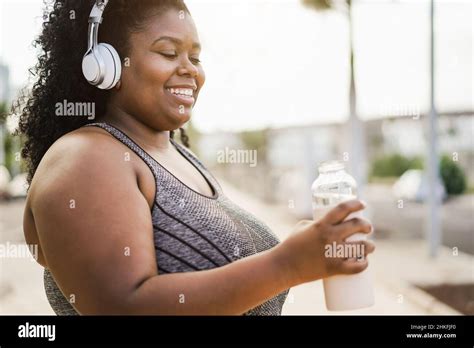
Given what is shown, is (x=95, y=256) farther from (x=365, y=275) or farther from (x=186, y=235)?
(x=365, y=275)

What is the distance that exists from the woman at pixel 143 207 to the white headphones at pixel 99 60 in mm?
21

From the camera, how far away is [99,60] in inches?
46.5

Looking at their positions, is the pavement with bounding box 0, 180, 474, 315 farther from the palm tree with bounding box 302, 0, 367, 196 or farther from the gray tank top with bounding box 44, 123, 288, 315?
the gray tank top with bounding box 44, 123, 288, 315

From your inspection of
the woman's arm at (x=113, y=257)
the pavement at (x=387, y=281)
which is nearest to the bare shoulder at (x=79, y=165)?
the woman's arm at (x=113, y=257)

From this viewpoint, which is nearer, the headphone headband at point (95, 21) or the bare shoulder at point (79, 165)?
the bare shoulder at point (79, 165)

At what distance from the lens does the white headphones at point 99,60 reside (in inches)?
47.1

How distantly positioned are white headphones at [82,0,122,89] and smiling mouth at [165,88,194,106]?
0.38ft

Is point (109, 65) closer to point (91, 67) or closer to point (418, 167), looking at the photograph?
point (91, 67)

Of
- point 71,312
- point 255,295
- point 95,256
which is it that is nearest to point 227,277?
point 255,295

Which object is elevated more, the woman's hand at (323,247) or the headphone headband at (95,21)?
the headphone headband at (95,21)

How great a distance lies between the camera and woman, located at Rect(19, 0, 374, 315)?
99 centimetres

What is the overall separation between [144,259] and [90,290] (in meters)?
0.10

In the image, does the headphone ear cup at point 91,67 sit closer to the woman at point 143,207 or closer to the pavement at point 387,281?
the woman at point 143,207

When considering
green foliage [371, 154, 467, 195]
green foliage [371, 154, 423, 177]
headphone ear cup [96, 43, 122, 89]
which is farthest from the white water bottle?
green foliage [371, 154, 423, 177]
